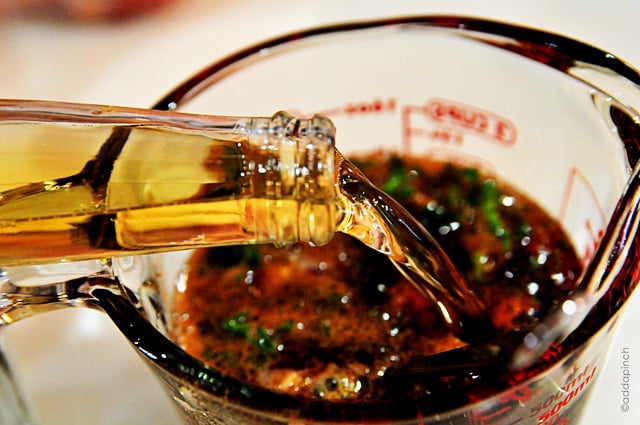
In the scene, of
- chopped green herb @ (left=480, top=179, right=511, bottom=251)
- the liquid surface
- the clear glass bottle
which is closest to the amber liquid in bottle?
the clear glass bottle

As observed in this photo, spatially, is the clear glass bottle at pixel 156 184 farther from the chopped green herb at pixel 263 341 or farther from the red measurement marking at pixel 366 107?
the red measurement marking at pixel 366 107

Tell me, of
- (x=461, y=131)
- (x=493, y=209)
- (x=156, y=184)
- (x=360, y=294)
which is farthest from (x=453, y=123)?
(x=156, y=184)

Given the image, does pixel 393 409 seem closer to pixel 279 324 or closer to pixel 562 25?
pixel 279 324

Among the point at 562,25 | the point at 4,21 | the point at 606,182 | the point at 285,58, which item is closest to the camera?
the point at 606,182

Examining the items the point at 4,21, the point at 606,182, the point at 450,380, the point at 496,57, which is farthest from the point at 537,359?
the point at 4,21

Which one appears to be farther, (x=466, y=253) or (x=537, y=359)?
(x=466, y=253)

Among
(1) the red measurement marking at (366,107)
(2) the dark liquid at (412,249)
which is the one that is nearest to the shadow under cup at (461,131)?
(1) the red measurement marking at (366,107)
